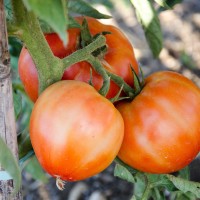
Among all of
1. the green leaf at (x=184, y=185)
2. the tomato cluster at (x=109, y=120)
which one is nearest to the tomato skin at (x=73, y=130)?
the tomato cluster at (x=109, y=120)

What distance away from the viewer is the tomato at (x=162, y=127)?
86cm

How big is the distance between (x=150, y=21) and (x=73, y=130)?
1.06ft

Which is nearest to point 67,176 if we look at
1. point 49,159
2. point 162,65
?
point 49,159

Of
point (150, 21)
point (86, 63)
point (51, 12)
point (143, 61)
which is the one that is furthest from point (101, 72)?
point (143, 61)

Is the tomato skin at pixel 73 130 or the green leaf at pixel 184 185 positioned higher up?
the tomato skin at pixel 73 130

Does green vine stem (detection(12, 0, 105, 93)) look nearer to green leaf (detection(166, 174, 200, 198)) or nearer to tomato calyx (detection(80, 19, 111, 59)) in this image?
tomato calyx (detection(80, 19, 111, 59))

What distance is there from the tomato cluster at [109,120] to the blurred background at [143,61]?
77 cm

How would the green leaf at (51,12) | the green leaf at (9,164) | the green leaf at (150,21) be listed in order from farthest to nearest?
the green leaf at (150,21) < the green leaf at (9,164) < the green leaf at (51,12)

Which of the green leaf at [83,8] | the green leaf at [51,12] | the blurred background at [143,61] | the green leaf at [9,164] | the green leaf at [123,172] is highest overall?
the green leaf at [51,12]

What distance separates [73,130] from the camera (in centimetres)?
75

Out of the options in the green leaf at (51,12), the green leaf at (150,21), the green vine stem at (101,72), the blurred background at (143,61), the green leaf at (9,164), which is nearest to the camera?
the green leaf at (51,12)

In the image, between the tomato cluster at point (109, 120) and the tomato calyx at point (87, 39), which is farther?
the tomato calyx at point (87, 39)

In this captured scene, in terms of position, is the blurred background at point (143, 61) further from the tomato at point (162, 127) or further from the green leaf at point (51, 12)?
the green leaf at point (51, 12)

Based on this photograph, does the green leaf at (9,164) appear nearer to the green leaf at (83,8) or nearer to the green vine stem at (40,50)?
→ the green vine stem at (40,50)
